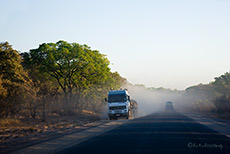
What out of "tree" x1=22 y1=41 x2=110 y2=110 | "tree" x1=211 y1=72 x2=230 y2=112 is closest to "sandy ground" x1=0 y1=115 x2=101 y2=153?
"tree" x1=22 y1=41 x2=110 y2=110

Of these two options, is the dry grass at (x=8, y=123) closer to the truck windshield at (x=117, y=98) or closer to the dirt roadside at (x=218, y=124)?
the truck windshield at (x=117, y=98)

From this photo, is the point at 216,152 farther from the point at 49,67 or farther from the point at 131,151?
the point at 49,67

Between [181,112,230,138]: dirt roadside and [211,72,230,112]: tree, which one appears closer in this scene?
[181,112,230,138]: dirt roadside

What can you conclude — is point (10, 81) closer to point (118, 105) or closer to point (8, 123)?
point (8, 123)

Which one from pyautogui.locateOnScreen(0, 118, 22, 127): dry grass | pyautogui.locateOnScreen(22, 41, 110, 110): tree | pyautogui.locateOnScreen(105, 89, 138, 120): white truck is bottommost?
pyautogui.locateOnScreen(0, 118, 22, 127): dry grass

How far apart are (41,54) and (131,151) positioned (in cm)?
2463

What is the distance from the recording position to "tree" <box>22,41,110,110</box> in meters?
30.7

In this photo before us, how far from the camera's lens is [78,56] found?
103 ft

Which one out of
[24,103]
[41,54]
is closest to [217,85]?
[41,54]

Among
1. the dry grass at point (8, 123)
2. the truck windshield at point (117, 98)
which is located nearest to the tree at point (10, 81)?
the dry grass at point (8, 123)

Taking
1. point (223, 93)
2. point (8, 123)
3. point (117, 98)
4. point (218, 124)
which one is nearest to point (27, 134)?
point (8, 123)

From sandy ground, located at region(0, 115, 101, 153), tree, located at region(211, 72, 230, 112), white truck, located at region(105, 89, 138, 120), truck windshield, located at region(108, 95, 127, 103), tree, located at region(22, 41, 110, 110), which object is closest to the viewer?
sandy ground, located at region(0, 115, 101, 153)

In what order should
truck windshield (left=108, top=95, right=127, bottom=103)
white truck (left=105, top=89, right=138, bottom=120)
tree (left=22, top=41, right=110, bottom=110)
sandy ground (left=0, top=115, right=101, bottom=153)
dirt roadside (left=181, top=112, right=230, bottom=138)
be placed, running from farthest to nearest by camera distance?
tree (left=22, top=41, right=110, bottom=110)
truck windshield (left=108, top=95, right=127, bottom=103)
white truck (left=105, top=89, right=138, bottom=120)
dirt roadside (left=181, top=112, right=230, bottom=138)
sandy ground (left=0, top=115, right=101, bottom=153)

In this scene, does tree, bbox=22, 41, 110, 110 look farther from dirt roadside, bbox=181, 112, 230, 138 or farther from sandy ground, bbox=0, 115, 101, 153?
dirt roadside, bbox=181, 112, 230, 138
